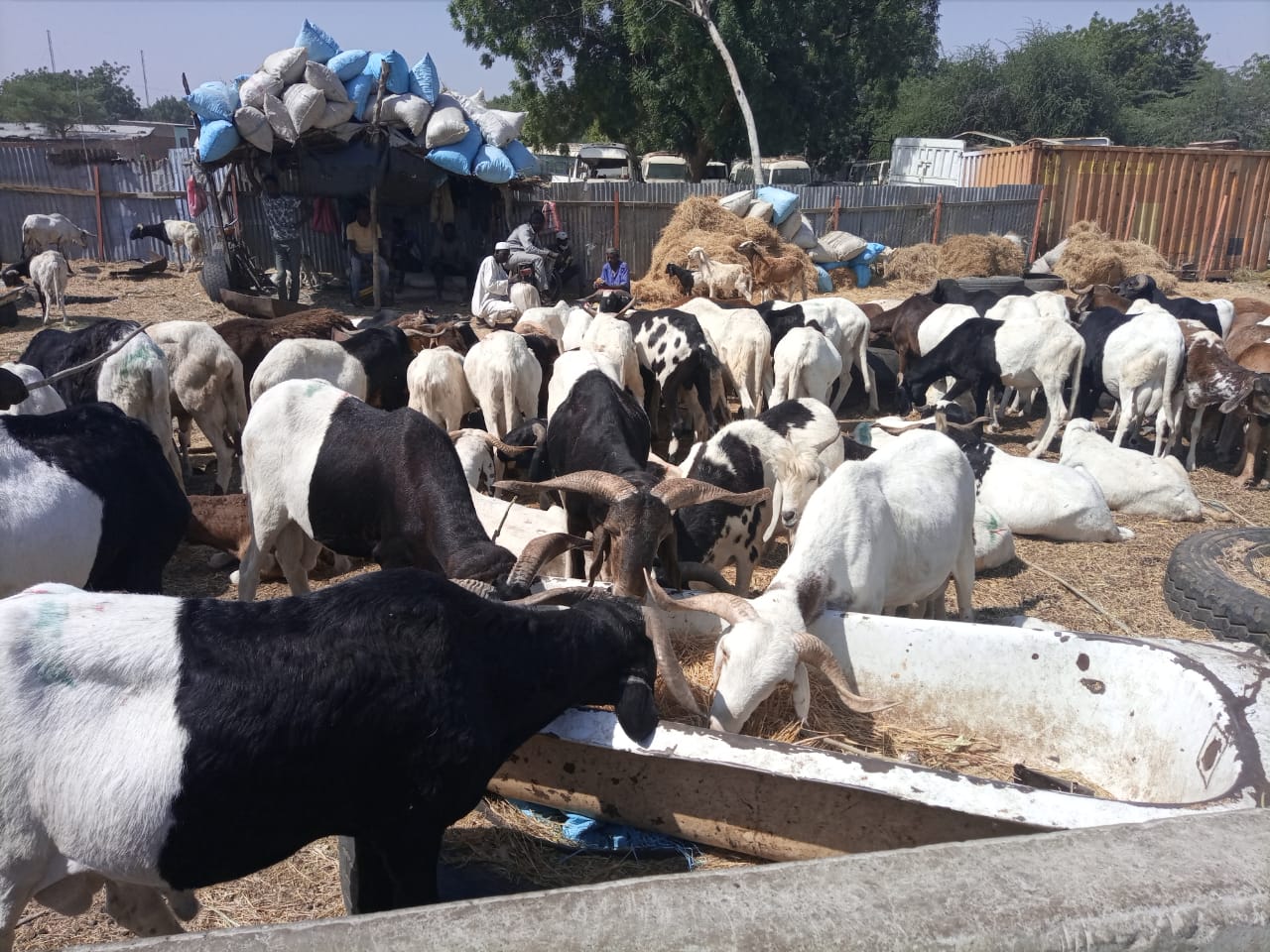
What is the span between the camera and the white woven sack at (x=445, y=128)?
17016mm

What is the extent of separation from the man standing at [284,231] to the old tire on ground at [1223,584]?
1611 centimetres

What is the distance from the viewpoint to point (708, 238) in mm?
17812

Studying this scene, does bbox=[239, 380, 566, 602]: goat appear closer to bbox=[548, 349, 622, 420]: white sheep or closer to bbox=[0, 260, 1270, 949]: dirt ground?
bbox=[0, 260, 1270, 949]: dirt ground

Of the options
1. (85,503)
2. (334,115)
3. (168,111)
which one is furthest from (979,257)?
(168,111)

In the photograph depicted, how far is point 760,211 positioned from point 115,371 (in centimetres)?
1493

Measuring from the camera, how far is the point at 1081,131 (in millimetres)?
40250

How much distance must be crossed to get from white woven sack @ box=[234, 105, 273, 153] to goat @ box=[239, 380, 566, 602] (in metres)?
12.6

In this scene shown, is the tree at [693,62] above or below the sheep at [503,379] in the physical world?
above

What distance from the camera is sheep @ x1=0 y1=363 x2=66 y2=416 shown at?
6.08 m

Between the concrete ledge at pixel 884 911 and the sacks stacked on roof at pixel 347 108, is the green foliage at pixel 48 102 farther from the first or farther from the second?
the concrete ledge at pixel 884 911

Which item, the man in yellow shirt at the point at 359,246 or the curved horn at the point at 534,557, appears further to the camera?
the man in yellow shirt at the point at 359,246

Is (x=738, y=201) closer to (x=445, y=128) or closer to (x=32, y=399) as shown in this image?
(x=445, y=128)

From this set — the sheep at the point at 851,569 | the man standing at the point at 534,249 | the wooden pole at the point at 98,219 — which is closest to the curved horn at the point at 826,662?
the sheep at the point at 851,569

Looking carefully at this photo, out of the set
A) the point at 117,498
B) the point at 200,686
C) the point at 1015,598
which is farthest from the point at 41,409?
the point at 1015,598
